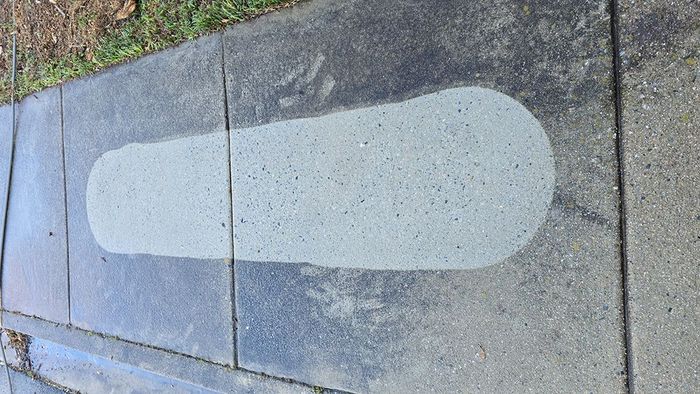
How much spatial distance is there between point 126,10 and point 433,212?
7.81ft

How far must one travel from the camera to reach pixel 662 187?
6.41 ft

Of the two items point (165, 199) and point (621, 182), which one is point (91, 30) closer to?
point (165, 199)

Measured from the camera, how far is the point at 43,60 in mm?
3902

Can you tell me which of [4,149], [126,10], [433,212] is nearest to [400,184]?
[433,212]

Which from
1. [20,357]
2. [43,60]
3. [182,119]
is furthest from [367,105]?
[20,357]

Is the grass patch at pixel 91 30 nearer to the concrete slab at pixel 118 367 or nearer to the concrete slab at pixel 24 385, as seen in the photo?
the concrete slab at pixel 118 367

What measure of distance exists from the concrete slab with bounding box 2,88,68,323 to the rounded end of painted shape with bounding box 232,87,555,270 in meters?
1.79

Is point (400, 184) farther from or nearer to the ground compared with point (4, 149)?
nearer to the ground

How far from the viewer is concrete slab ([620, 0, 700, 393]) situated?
1.91 meters

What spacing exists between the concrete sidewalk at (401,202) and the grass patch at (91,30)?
0.36ft

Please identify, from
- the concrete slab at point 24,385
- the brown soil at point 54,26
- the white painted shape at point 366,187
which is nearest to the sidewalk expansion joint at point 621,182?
the white painted shape at point 366,187

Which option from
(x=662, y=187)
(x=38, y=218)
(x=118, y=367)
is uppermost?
(x=662, y=187)

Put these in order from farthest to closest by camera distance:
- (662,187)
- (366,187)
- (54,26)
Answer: (54,26) < (366,187) < (662,187)

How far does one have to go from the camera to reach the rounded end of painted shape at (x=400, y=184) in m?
2.21
